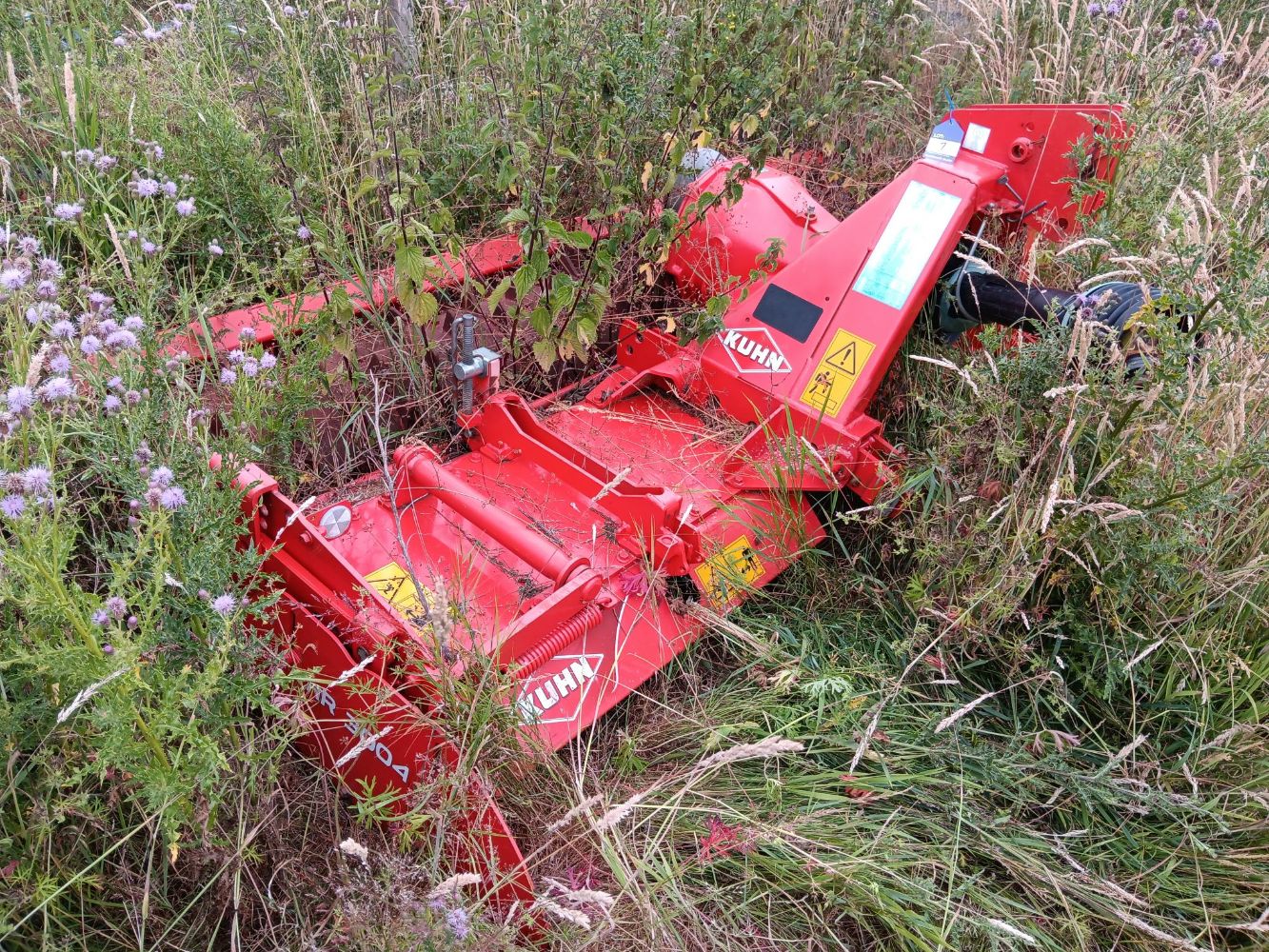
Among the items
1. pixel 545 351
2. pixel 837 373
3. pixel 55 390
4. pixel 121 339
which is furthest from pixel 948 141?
pixel 55 390

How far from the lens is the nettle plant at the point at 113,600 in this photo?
1407 mm

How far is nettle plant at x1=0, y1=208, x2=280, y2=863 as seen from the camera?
4.62 ft

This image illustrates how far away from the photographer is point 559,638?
2135mm

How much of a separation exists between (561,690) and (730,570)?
63cm

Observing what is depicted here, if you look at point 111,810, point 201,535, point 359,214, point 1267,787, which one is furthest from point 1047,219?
point 111,810

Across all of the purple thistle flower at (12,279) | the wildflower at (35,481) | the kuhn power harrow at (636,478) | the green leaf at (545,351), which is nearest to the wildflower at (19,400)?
the wildflower at (35,481)

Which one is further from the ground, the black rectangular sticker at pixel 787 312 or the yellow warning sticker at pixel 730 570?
the black rectangular sticker at pixel 787 312

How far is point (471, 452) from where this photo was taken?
277cm

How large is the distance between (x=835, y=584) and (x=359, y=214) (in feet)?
6.48

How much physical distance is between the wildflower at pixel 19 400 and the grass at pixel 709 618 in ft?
0.04

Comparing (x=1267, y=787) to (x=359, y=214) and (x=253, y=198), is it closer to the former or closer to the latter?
(x=359, y=214)

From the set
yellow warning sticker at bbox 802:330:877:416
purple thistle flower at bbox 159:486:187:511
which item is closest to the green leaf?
yellow warning sticker at bbox 802:330:877:416

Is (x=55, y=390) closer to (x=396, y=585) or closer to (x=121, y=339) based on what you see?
(x=121, y=339)

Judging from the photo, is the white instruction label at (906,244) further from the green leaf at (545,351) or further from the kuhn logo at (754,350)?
the green leaf at (545,351)
